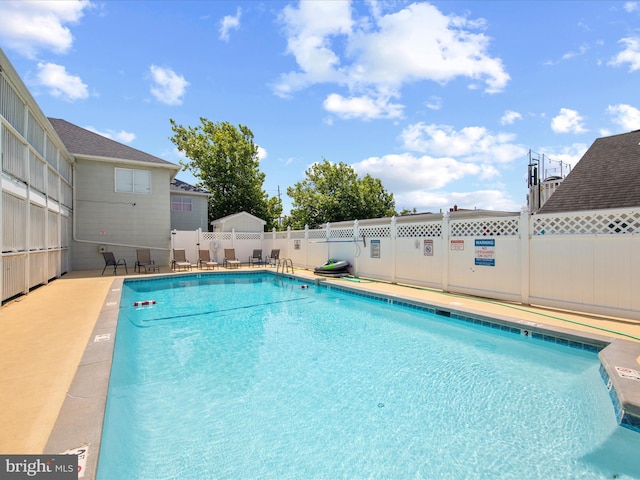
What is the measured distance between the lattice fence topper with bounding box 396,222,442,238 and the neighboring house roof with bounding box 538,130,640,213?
4068mm

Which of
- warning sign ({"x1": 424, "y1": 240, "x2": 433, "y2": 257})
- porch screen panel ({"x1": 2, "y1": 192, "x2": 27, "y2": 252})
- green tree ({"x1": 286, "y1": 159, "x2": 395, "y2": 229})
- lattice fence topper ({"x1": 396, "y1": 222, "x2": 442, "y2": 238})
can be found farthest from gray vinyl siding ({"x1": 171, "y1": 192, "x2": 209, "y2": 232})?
warning sign ({"x1": 424, "y1": 240, "x2": 433, "y2": 257})

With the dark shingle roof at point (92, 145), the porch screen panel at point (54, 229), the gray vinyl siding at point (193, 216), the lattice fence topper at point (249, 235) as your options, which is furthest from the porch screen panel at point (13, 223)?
the gray vinyl siding at point (193, 216)

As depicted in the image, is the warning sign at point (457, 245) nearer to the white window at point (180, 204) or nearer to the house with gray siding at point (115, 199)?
the house with gray siding at point (115, 199)

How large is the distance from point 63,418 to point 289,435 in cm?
161

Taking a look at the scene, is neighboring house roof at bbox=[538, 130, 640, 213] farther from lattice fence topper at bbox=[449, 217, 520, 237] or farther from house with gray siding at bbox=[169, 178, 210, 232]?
house with gray siding at bbox=[169, 178, 210, 232]

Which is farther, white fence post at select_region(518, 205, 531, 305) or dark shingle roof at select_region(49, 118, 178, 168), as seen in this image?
dark shingle roof at select_region(49, 118, 178, 168)

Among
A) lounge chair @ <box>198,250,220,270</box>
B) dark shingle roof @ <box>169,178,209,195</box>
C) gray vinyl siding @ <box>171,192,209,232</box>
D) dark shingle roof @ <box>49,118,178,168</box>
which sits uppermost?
dark shingle roof @ <box>49,118,178,168</box>

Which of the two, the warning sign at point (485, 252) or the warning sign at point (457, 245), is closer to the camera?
the warning sign at point (485, 252)

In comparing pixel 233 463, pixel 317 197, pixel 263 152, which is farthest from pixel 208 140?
pixel 233 463

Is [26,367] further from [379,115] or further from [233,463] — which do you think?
[379,115]

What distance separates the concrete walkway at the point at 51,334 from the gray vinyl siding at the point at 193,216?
9991mm

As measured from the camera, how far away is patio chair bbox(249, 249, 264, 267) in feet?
51.7

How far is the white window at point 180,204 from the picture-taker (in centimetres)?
1812

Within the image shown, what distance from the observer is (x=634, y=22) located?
7.52 meters
